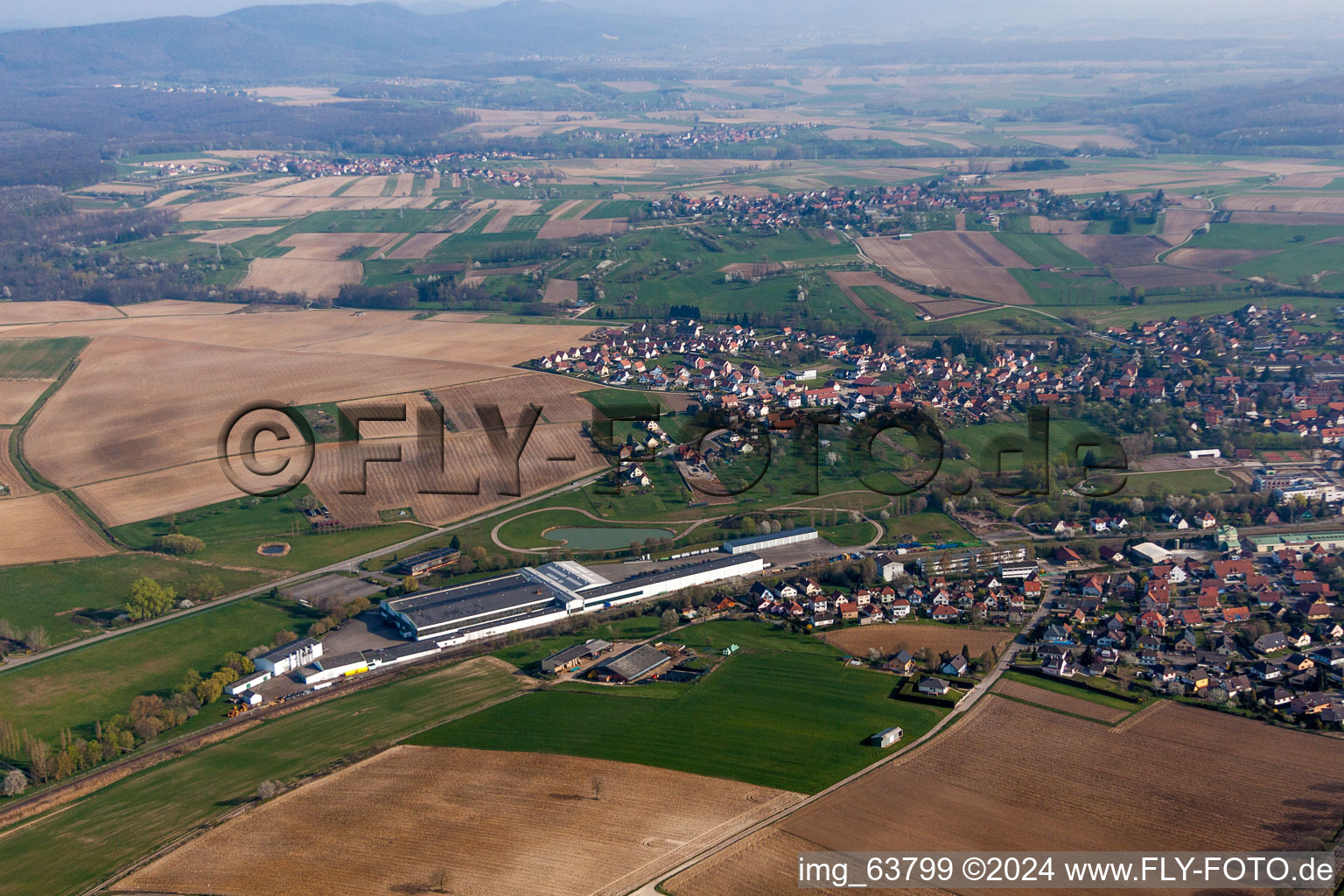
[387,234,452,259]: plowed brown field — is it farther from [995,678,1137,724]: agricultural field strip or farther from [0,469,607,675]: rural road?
[995,678,1137,724]: agricultural field strip

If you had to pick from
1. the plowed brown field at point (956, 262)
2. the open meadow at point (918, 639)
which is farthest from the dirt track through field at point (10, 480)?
the plowed brown field at point (956, 262)

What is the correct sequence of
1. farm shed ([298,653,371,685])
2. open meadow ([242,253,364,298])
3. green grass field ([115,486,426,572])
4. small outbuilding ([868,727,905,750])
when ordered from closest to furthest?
small outbuilding ([868,727,905,750]) → farm shed ([298,653,371,685]) → green grass field ([115,486,426,572]) → open meadow ([242,253,364,298])

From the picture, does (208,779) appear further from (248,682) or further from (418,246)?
(418,246)

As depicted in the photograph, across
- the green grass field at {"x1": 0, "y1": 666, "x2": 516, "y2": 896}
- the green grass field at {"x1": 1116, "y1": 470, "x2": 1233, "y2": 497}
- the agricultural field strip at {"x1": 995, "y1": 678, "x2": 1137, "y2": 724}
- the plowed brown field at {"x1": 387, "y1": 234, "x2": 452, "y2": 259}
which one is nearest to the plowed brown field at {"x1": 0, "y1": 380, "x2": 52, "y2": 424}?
the green grass field at {"x1": 0, "y1": 666, "x2": 516, "y2": 896}

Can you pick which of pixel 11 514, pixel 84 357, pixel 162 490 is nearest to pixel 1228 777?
pixel 162 490

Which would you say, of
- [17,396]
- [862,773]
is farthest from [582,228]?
[862,773]

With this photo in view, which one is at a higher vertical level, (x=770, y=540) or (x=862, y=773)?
(x=770, y=540)
